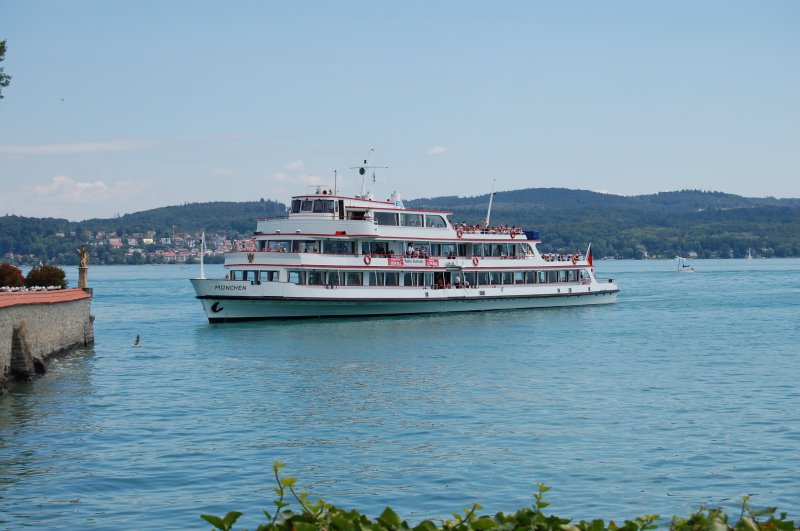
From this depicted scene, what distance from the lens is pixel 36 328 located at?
33875 millimetres

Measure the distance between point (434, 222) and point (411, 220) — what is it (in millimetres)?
1932

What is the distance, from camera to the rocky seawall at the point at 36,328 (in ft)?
96.7

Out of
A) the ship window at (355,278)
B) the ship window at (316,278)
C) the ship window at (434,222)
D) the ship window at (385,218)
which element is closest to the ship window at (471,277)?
the ship window at (434,222)

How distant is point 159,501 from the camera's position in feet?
58.3

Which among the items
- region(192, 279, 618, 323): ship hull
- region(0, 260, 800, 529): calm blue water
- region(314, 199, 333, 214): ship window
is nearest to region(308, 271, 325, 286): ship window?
region(192, 279, 618, 323): ship hull

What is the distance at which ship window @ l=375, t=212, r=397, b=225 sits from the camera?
56.8 meters

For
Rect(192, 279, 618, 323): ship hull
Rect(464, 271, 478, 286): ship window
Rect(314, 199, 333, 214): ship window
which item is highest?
Rect(314, 199, 333, 214): ship window

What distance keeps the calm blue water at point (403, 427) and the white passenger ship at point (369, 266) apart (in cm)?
519

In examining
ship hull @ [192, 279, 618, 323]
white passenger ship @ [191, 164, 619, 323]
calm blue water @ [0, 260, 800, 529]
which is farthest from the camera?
white passenger ship @ [191, 164, 619, 323]

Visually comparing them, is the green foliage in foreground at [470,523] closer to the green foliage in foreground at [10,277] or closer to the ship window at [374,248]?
the green foliage in foreground at [10,277]

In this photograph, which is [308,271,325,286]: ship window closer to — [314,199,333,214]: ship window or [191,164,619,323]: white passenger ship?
[191,164,619,323]: white passenger ship

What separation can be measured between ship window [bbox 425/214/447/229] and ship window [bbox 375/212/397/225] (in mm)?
2735

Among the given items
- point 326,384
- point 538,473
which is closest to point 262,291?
point 326,384

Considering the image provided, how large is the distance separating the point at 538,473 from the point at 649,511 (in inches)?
Result: 119
